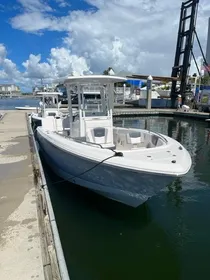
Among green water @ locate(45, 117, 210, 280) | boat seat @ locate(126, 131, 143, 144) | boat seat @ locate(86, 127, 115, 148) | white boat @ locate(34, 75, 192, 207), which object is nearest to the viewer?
green water @ locate(45, 117, 210, 280)

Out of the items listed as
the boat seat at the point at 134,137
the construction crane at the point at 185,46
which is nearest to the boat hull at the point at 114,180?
the boat seat at the point at 134,137

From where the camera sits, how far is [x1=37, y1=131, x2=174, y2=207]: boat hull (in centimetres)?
525

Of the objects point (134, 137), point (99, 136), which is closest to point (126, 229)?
point (99, 136)

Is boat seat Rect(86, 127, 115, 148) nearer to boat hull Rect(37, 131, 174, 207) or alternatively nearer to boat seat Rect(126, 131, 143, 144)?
boat seat Rect(126, 131, 143, 144)

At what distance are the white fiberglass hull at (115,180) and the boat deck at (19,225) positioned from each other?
3.66 feet

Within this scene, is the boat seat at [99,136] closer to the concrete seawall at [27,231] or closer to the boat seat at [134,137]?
the boat seat at [134,137]

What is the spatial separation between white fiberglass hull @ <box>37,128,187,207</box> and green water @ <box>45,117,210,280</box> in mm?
510

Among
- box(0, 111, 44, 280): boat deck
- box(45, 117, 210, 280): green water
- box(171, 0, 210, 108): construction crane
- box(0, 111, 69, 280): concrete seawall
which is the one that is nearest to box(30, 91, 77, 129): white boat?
box(0, 111, 44, 280): boat deck

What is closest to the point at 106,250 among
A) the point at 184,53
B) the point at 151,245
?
the point at 151,245

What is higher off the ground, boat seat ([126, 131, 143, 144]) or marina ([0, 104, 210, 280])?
boat seat ([126, 131, 143, 144])

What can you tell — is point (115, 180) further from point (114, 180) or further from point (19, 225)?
point (19, 225)

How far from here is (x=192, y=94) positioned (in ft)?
119

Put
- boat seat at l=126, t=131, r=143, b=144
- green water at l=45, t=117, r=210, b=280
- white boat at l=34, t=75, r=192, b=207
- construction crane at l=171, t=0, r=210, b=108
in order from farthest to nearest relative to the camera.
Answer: construction crane at l=171, t=0, r=210, b=108 < boat seat at l=126, t=131, r=143, b=144 < white boat at l=34, t=75, r=192, b=207 < green water at l=45, t=117, r=210, b=280

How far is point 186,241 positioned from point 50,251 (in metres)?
3.08
